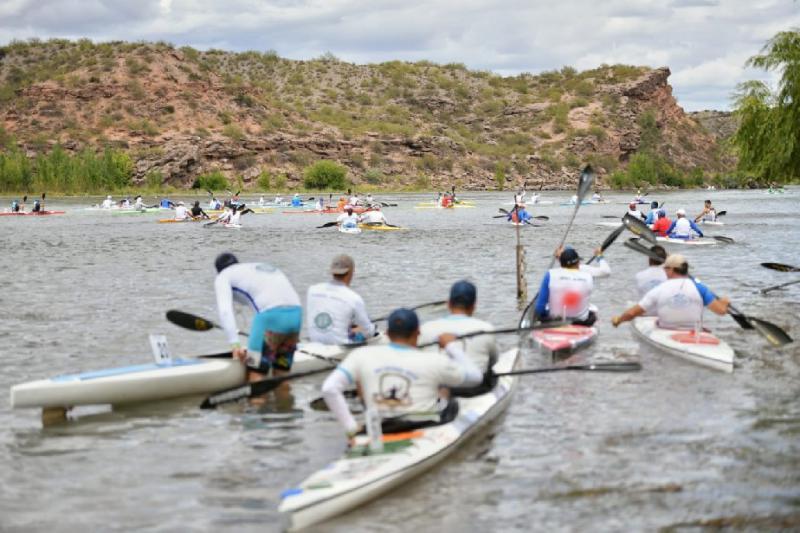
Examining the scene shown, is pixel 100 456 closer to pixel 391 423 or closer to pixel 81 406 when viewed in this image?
pixel 81 406

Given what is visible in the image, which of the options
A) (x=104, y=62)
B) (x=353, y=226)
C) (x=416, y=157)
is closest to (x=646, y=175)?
(x=416, y=157)

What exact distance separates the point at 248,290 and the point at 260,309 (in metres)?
0.27

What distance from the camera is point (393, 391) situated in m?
9.80

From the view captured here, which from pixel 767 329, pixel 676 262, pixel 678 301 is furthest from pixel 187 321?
pixel 767 329

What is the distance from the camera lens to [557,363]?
15523 millimetres

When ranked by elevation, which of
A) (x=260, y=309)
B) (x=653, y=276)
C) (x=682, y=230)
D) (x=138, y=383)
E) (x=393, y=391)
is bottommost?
(x=138, y=383)

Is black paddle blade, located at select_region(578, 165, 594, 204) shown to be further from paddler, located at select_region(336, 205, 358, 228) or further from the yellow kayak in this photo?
the yellow kayak

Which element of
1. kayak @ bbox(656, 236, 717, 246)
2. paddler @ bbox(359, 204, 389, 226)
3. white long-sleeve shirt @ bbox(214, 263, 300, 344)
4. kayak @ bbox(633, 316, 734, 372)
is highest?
white long-sleeve shirt @ bbox(214, 263, 300, 344)

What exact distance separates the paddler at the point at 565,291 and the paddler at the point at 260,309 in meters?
4.67

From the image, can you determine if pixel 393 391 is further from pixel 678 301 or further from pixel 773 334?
pixel 773 334

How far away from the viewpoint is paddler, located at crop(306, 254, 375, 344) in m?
13.9

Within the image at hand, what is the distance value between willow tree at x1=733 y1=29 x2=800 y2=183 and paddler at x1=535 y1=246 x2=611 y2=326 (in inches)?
631

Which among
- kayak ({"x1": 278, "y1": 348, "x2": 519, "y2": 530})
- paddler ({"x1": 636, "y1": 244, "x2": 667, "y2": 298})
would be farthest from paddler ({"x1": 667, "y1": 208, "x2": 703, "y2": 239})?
kayak ({"x1": 278, "y1": 348, "x2": 519, "y2": 530})

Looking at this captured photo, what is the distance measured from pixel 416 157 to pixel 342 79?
43199mm
